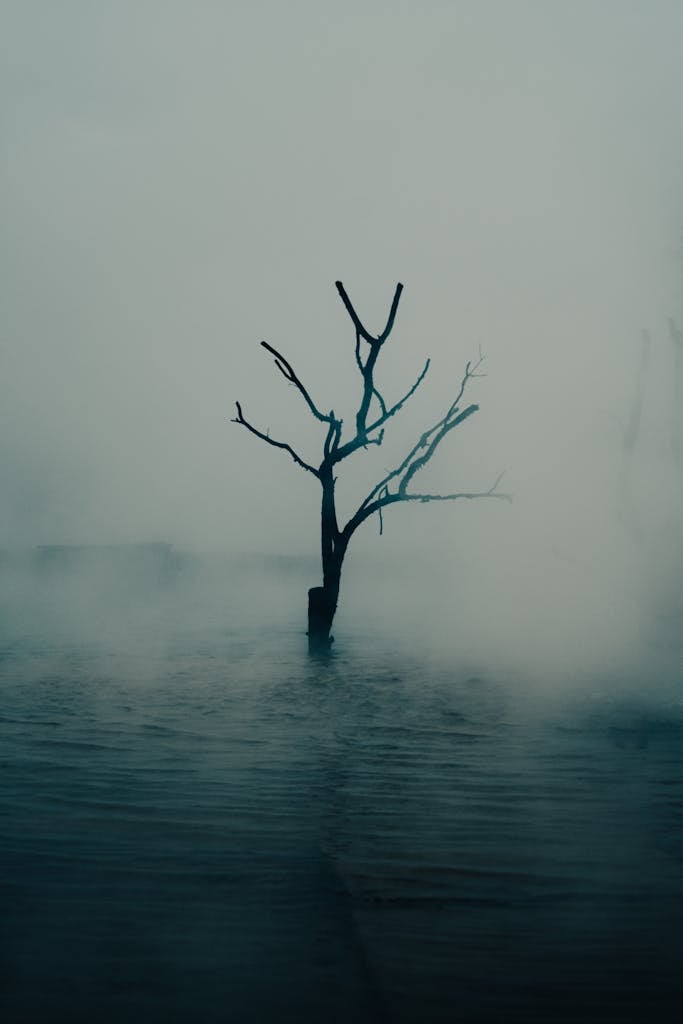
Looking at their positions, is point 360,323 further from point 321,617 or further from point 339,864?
point 339,864

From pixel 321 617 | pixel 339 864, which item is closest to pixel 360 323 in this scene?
pixel 321 617

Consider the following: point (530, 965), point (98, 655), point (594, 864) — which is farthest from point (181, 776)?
point (98, 655)

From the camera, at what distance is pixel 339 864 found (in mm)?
3695

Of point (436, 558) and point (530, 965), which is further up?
point (530, 965)

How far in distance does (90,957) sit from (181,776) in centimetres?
242

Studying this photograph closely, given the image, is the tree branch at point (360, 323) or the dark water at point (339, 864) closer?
the dark water at point (339, 864)

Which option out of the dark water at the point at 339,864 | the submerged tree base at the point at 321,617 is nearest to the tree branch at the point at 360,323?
the submerged tree base at the point at 321,617

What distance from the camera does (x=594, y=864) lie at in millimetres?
3766

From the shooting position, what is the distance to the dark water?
2.63 metres

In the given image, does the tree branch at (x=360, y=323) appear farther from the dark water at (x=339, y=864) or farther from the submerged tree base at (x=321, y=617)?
the dark water at (x=339, y=864)

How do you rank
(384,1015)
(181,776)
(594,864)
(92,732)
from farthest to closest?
(92,732)
(181,776)
(594,864)
(384,1015)

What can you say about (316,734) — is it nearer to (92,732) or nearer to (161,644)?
(92,732)

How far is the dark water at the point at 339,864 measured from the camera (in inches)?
103

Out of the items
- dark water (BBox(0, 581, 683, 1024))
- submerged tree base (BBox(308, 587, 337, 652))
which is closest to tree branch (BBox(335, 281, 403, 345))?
submerged tree base (BBox(308, 587, 337, 652))
